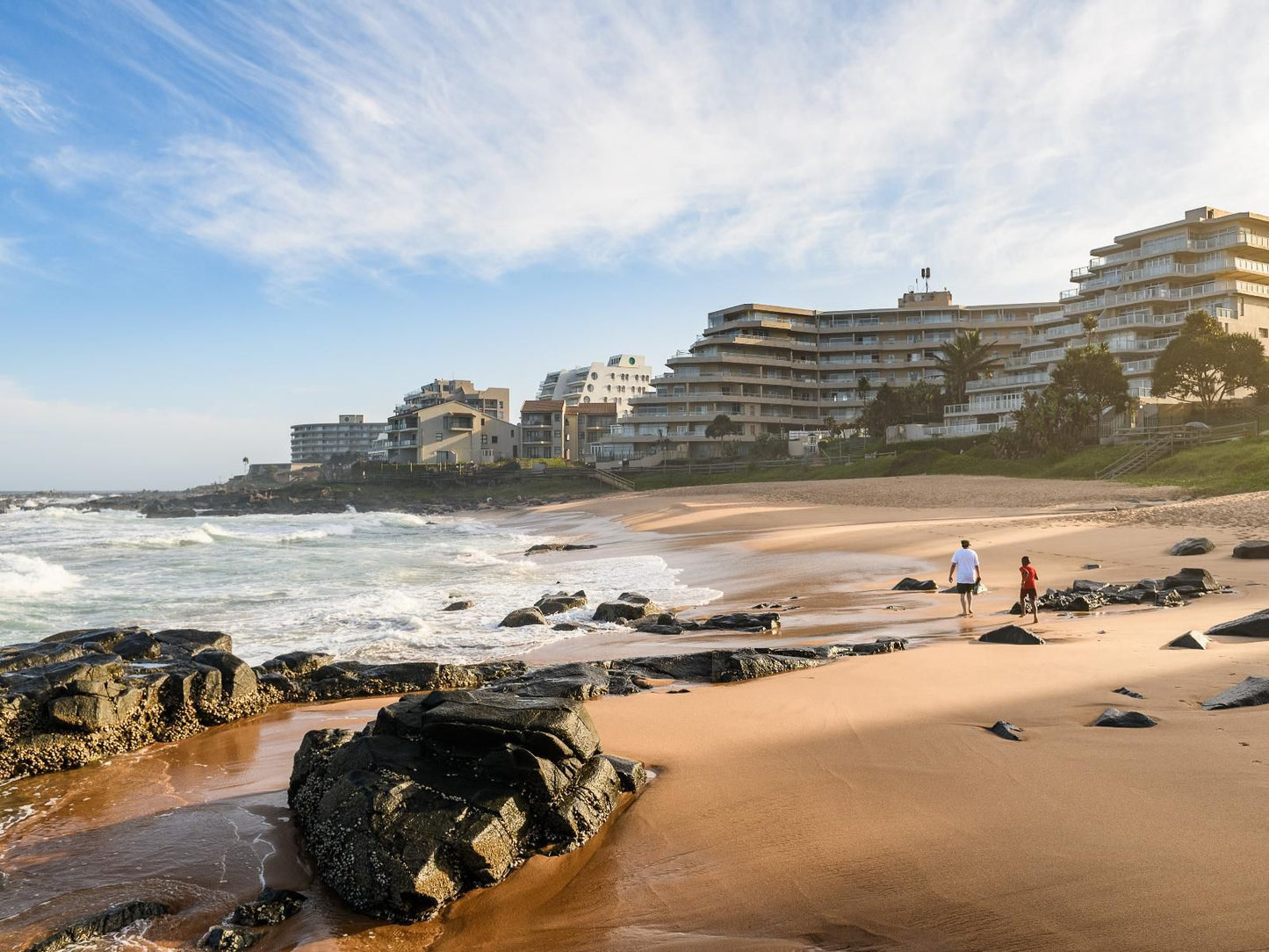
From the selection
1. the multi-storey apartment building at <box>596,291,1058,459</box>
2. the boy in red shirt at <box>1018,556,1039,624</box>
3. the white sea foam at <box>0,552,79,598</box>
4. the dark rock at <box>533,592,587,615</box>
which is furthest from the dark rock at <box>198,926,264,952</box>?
the multi-storey apartment building at <box>596,291,1058,459</box>

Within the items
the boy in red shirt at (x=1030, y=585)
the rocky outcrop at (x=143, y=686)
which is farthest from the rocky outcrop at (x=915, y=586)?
the rocky outcrop at (x=143, y=686)

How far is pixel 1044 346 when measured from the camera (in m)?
78.3

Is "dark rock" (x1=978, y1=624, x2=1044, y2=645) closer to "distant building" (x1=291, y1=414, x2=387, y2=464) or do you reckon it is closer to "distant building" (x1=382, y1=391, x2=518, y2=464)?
"distant building" (x1=382, y1=391, x2=518, y2=464)

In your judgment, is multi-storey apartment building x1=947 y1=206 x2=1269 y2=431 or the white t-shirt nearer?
the white t-shirt

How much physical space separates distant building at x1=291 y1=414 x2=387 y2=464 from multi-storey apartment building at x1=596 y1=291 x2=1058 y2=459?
4204 inches

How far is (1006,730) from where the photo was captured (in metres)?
6.74

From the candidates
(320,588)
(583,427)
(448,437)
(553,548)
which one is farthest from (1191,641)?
(583,427)

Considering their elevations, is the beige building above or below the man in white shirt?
above

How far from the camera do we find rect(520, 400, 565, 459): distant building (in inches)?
4439

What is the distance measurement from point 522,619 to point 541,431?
99.1 metres

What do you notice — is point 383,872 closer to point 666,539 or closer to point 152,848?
point 152,848

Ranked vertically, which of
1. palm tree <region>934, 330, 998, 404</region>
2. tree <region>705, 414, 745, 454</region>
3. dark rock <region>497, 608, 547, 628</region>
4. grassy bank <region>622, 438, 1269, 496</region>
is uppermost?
palm tree <region>934, 330, 998, 404</region>

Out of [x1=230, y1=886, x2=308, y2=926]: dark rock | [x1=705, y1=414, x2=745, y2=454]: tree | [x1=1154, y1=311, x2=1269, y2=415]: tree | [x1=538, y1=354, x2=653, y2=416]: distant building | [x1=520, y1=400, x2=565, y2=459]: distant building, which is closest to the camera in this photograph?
[x1=230, y1=886, x2=308, y2=926]: dark rock

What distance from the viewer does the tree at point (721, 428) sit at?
88062mm
